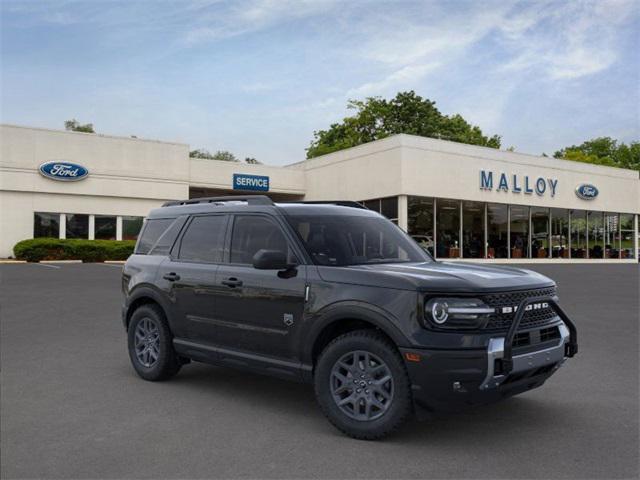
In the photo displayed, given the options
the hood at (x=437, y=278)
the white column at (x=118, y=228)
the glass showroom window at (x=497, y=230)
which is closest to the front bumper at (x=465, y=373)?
the hood at (x=437, y=278)

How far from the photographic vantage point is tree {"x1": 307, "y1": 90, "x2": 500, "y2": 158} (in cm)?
6241

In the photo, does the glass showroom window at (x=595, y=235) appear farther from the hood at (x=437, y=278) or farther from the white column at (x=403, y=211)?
the hood at (x=437, y=278)

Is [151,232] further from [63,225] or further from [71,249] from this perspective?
[63,225]

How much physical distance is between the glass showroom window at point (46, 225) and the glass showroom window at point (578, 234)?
35.2 metres

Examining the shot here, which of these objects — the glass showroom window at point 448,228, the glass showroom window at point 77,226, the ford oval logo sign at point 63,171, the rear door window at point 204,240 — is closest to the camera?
the rear door window at point 204,240

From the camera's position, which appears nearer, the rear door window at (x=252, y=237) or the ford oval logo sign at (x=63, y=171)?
the rear door window at (x=252, y=237)

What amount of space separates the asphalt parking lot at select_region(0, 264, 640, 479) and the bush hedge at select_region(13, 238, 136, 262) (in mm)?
26853

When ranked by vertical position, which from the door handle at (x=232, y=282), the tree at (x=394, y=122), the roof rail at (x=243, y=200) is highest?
the tree at (x=394, y=122)

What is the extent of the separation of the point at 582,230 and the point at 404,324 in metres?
45.2

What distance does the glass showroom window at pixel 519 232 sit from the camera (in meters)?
40.4

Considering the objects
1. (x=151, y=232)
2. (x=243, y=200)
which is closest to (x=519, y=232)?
(x=151, y=232)

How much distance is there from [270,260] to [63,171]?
34.2 meters

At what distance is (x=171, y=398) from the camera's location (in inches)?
223

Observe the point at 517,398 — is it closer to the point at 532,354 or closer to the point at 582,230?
the point at 532,354
